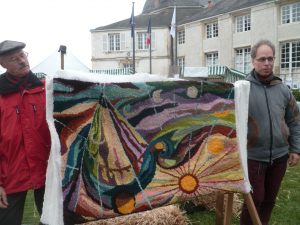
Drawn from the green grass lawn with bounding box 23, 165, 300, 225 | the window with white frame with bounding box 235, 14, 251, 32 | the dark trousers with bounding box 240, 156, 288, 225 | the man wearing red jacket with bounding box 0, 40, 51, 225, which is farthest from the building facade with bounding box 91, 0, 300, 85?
the man wearing red jacket with bounding box 0, 40, 51, 225

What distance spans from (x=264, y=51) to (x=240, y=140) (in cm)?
91

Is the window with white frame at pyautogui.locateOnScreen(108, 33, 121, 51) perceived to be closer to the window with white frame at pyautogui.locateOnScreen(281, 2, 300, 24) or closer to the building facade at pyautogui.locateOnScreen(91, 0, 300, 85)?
the building facade at pyautogui.locateOnScreen(91, 0, 300, 85)

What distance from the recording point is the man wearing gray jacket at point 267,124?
332cm

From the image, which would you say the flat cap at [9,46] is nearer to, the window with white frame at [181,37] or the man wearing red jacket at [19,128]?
the man wearing red jacket at [19,128]

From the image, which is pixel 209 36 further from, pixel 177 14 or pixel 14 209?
pixel 14 209

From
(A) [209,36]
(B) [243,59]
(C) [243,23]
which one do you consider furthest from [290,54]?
(A) [209,36]

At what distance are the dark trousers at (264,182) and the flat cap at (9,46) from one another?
205 centimetres

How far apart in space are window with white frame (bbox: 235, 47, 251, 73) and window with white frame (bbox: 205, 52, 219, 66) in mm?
2712

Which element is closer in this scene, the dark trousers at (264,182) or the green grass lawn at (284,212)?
the dark trousers at (264,182)

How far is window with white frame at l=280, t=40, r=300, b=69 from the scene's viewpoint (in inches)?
1181

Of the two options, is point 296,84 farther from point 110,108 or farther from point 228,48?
point 110,108

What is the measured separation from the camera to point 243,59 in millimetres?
→ 34469

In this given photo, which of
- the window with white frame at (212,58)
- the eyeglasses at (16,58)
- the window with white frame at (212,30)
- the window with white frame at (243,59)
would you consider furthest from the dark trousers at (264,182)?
the window with white frame at (212,30)

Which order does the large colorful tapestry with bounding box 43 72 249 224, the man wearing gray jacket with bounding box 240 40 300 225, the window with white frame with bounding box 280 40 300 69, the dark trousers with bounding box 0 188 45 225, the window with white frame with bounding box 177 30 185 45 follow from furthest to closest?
1. the window with white frame with bounding box 177 30 185 45
2. the window with white frame with bounding box 280 40 300 69
3. the man wearing gray jacket with bounding box 240 40 300 225
4. the dark trousers with bounding box 0 188 45 225
5. the large colorful tapestry with bounding box 43 72 249 224
